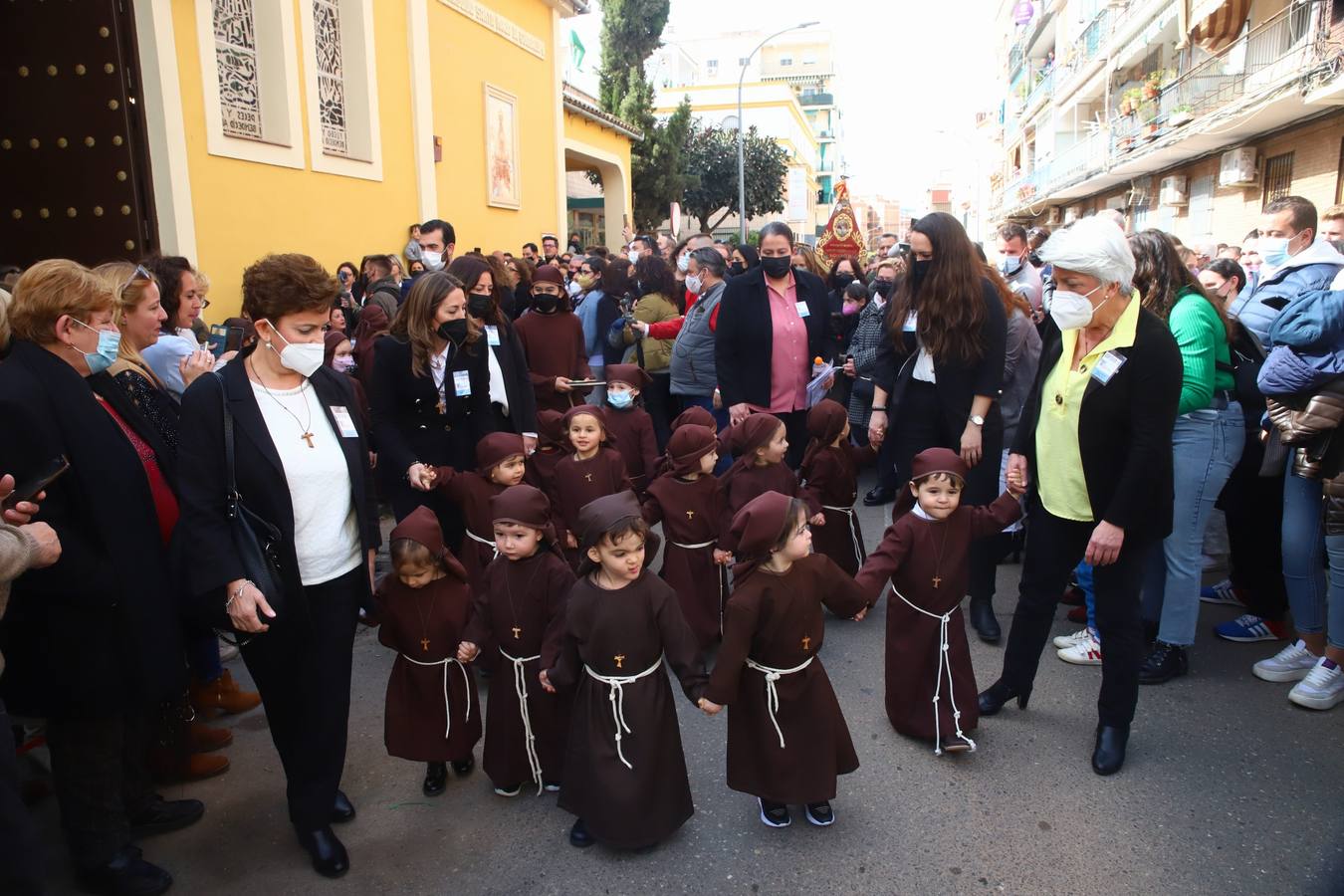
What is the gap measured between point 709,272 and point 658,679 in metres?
4.57

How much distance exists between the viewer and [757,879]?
10.0ft

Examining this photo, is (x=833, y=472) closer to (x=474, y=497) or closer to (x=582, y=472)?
(x=582, y=472)

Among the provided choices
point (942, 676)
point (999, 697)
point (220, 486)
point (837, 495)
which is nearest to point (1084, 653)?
point (999, 697)

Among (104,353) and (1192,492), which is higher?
(104,353)

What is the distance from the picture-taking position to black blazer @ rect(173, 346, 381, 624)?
2.79 metres

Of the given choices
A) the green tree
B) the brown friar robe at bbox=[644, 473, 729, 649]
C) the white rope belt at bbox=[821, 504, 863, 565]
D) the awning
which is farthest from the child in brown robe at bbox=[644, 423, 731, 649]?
the green tree

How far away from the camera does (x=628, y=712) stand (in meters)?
3.19

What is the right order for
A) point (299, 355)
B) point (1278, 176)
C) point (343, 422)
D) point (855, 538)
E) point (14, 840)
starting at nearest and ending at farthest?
1. point (14, 840)
2. point (299, 355)
3. point (343, 422)
4. point (855, 538)
5. point (1278, 176)

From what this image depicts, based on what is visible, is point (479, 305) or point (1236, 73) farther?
point (1236, 73)

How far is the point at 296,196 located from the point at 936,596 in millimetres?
8709

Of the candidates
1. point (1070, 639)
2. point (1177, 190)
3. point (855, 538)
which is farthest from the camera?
point (1177, 190)

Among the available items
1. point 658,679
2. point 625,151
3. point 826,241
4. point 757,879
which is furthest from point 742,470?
point 625,151

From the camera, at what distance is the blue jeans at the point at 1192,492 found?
4.21 m

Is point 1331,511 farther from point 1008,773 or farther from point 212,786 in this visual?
point 212,786
